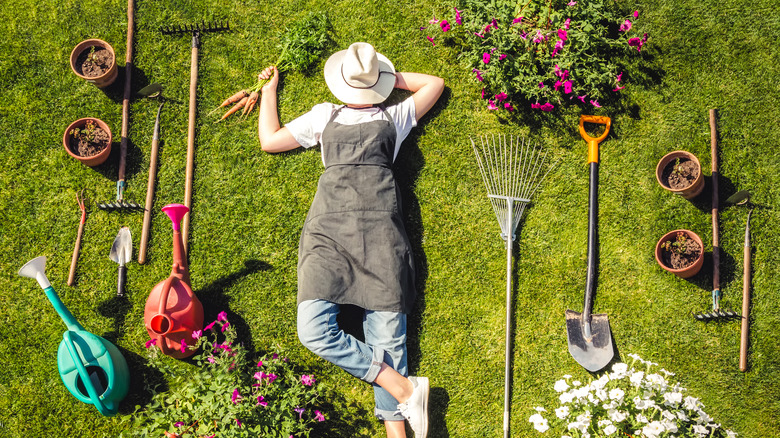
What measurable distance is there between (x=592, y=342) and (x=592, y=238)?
3.13ft

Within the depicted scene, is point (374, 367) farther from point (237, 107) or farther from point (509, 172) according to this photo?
point (237, 107)

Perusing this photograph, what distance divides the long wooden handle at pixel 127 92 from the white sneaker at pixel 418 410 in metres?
3.38

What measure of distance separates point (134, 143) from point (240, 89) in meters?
1.17

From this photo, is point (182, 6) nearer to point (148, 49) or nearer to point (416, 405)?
point (148, 49)

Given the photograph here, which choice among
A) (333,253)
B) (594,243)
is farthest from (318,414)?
(594,243)

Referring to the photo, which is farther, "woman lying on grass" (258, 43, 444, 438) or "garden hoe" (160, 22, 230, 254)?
"garden hoe" (160, 22, 230, 254)

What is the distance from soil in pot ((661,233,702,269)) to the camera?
5.51 metres

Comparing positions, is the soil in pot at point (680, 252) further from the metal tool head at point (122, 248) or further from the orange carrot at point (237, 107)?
the metal tool head at point (122, 248)

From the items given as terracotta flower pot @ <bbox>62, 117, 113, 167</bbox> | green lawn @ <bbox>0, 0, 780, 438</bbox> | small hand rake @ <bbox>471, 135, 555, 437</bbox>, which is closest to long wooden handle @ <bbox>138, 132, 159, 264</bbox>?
green lawn @ <bbox>0, 0, 780, 438</bbox>

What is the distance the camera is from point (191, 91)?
19.7 ft

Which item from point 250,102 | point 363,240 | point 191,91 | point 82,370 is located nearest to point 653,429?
point 363,240

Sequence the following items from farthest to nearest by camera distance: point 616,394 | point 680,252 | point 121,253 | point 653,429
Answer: point 121,253 → point 680,252 → point 616,394 → point 653,429

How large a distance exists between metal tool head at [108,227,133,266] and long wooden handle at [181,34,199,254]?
50 centimetres

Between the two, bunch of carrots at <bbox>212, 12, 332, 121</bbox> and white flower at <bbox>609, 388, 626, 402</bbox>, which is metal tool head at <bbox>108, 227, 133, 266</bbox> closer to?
bunch of carrots at <bbox>212, 12, 332, 121</bbox>
